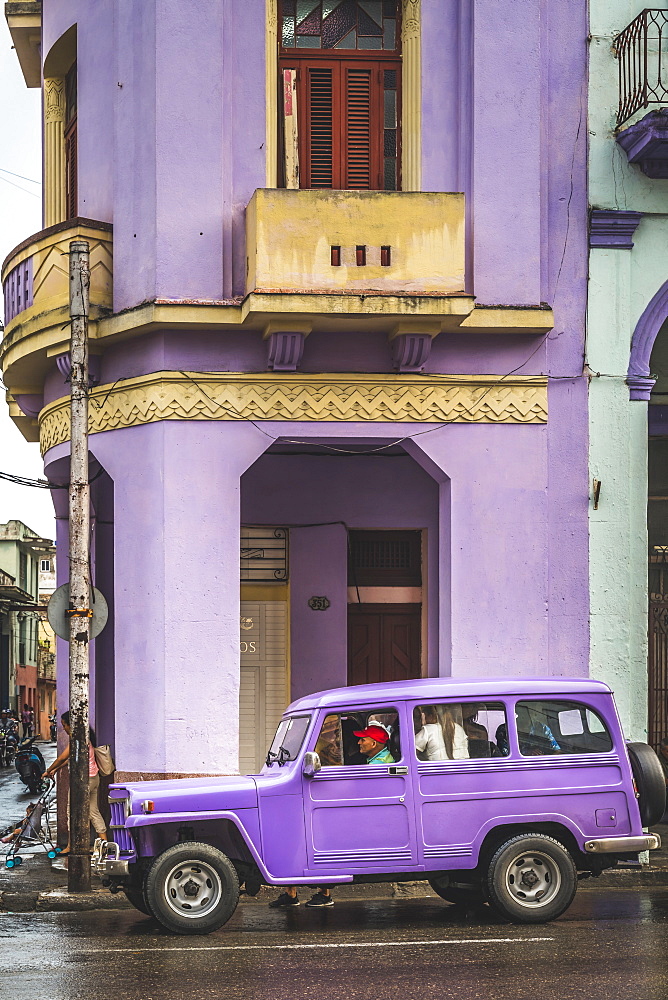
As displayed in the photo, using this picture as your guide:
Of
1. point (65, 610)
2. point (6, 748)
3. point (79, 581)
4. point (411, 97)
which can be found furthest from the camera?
point (6, 748)

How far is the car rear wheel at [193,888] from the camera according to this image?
34.9ft

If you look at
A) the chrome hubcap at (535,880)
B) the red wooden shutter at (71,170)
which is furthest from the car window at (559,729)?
the red wooden shutter at (71,170)

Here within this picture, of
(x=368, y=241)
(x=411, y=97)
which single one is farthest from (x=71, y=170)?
(x=368, y=241)

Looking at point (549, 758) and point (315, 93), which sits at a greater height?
point (315, 93)

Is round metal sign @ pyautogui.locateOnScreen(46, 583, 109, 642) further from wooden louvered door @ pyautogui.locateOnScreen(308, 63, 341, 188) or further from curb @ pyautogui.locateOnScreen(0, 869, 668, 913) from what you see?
wooden louvered door @ pyautogui.locateOnScreen(308, 63, 341, 188)

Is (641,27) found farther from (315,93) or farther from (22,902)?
(22,902)

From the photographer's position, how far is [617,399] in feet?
50.1

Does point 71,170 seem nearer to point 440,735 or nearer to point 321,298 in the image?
point 321,298

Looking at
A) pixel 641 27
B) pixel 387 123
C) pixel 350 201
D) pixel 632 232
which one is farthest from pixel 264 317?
pixel 641 27

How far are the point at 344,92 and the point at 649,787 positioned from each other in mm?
7887

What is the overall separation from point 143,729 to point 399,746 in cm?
401

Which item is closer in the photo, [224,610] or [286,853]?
[286,853]

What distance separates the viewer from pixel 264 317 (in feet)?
46.4

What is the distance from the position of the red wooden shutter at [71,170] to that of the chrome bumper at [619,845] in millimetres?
9731
